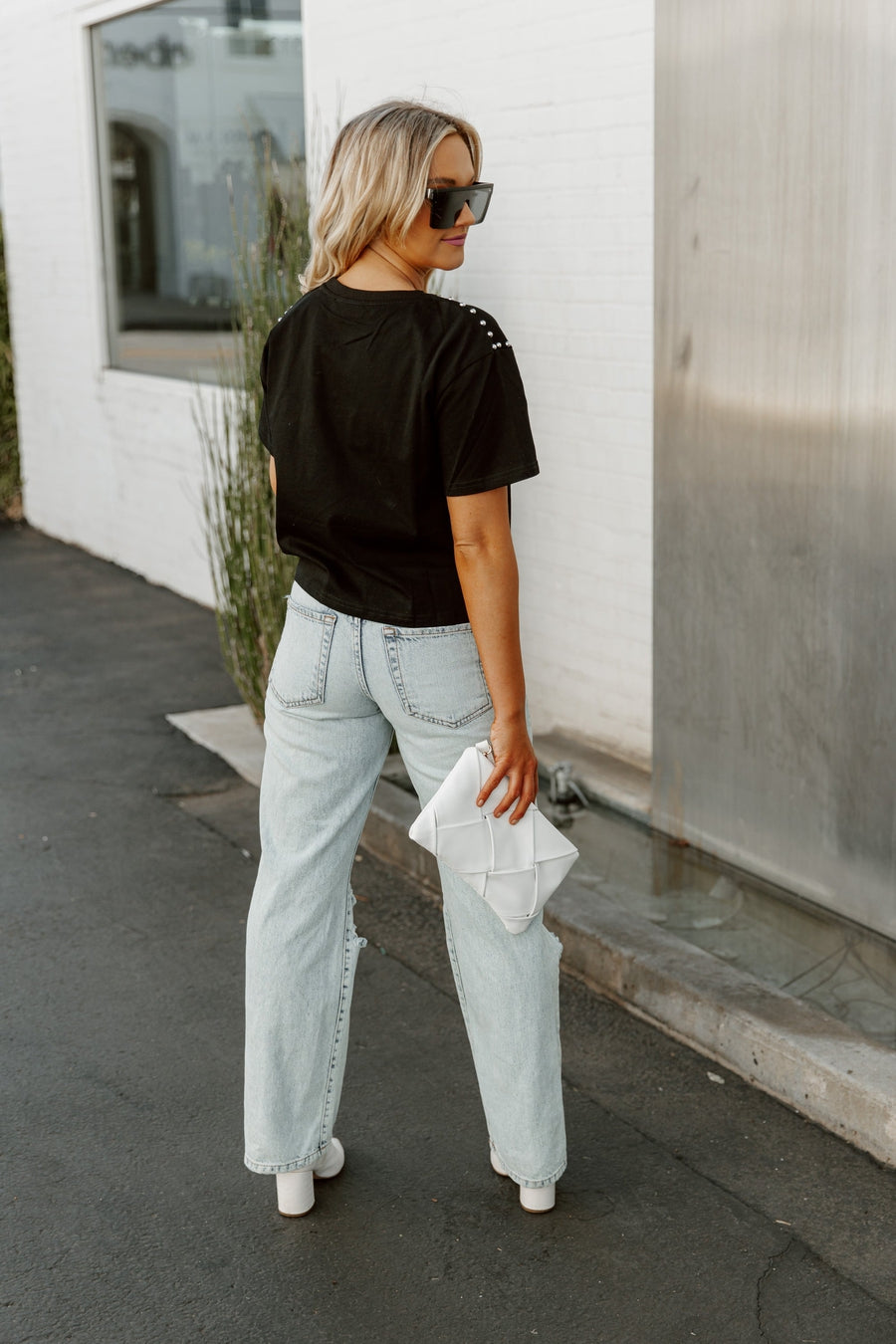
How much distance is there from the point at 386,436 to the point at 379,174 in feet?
1.36

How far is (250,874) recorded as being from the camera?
4.71 meters

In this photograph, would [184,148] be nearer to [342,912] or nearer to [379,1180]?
[342,912]

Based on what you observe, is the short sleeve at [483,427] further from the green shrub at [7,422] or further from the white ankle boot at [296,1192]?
the green shrub at [7,422]

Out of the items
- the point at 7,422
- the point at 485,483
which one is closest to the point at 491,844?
the point at 485,483

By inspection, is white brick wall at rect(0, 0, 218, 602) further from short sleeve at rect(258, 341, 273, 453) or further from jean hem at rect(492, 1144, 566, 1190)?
jean hem at rect(492, 1144, 566, 1190)

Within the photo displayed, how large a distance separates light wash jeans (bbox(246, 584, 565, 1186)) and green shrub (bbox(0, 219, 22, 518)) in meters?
9.41

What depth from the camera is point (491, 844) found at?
100 inches

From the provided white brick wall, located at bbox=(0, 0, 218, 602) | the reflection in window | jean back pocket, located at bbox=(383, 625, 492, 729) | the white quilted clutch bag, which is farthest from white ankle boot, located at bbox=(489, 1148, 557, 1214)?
white brick wall, located at bbox=(0, 0, 218, 602)

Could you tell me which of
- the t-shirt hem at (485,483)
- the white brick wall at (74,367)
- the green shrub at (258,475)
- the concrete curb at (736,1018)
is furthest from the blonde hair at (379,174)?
the white brick wall at (74,367)

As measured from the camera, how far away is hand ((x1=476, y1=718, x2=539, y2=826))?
2.52 meters

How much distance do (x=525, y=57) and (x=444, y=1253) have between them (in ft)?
13.1

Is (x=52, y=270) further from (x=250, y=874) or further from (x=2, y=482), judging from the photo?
(x=250, y=874)

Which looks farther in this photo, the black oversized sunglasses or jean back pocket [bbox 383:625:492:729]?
jean back pocket [bbox 383:625:492:729]

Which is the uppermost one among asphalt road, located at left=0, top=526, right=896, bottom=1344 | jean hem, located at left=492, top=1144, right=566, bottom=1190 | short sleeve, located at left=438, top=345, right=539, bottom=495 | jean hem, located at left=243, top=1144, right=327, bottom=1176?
short sleeve, located at left=438, top=345, right=539, bottom=495
